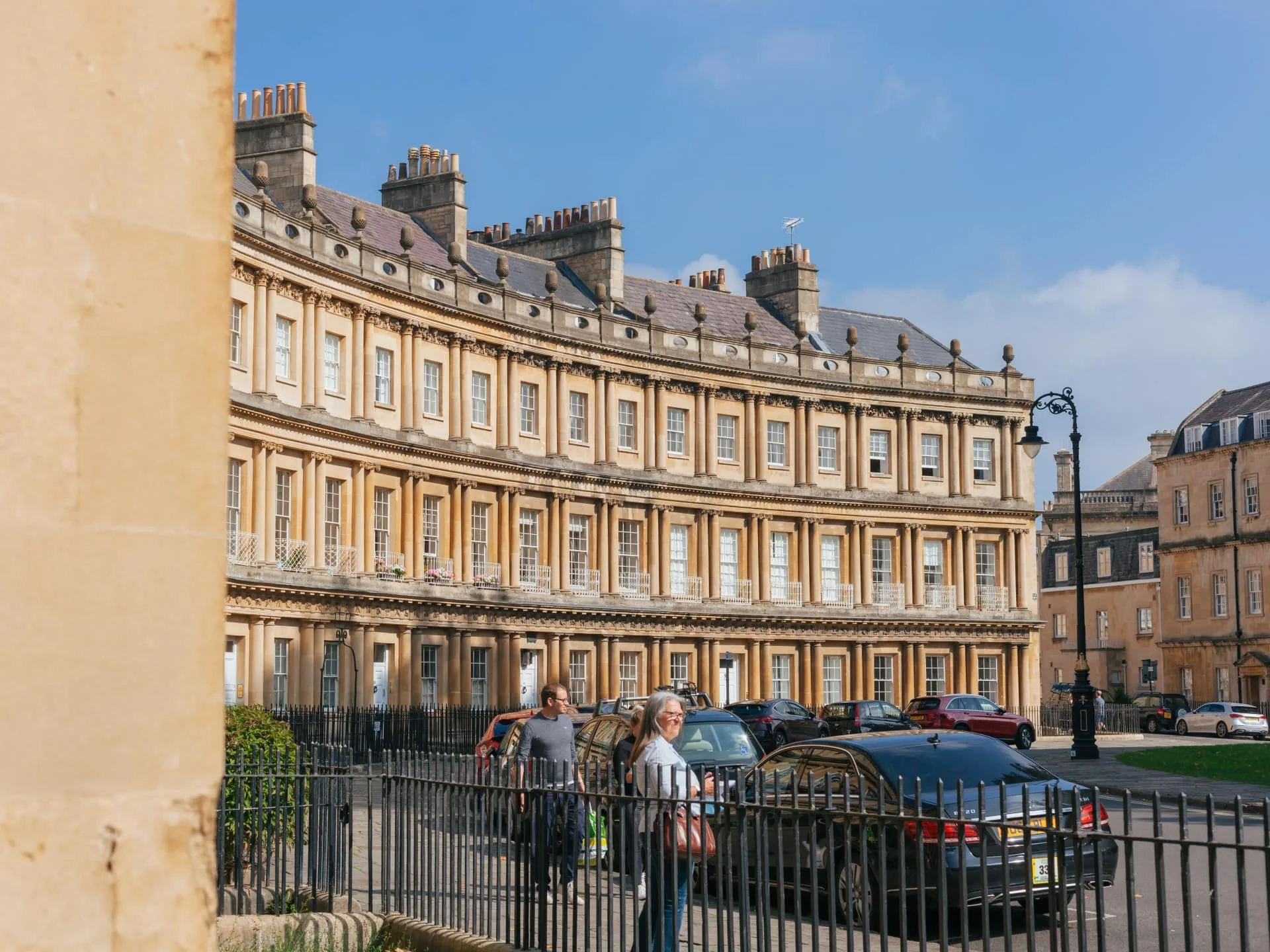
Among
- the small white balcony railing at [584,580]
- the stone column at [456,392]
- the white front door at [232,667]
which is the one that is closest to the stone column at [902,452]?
the small white balcony railing at [584,580]

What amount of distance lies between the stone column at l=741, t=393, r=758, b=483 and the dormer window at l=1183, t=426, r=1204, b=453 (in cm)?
2863

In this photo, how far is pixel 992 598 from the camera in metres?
63.9

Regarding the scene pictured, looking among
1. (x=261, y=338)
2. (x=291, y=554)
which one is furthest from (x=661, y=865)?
(x=291, y=554)

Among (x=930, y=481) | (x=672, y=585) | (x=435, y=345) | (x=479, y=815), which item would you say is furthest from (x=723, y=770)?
(x=930, y=481)

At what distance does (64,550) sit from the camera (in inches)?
141

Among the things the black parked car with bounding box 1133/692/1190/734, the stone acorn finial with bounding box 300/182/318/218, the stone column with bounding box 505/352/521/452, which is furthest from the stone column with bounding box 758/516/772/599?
the stone acorn finial with bounding box 300/182/318/218

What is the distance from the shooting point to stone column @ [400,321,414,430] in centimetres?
4697

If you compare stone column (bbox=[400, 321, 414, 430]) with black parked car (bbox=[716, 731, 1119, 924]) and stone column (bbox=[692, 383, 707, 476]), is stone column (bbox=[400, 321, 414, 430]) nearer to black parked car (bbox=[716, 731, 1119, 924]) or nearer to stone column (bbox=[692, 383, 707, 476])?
stone column (bbox=[692, 383, 707, 476])

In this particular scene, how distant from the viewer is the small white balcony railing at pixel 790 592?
59094mm

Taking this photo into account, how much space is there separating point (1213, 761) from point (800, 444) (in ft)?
86.8

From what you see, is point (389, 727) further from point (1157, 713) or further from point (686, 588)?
point (1157, 713)

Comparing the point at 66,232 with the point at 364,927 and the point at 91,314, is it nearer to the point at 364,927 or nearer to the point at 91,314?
the point at 91,314

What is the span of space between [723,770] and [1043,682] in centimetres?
8063

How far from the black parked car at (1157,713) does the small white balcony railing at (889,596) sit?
10002mm
